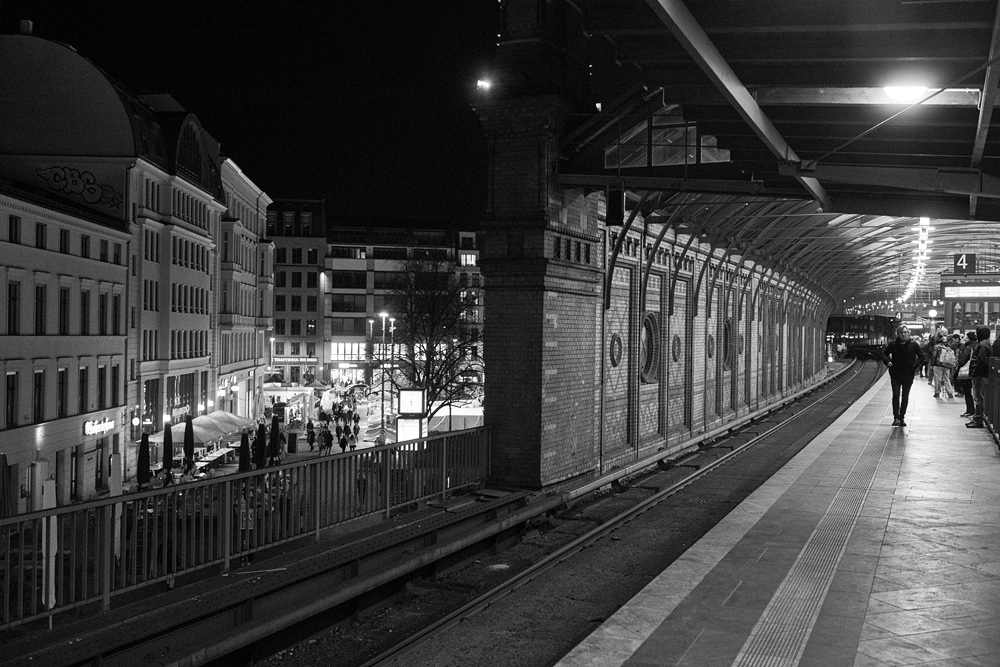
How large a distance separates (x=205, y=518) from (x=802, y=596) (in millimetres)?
5100

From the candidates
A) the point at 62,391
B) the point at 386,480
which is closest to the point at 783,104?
the point at 386,480

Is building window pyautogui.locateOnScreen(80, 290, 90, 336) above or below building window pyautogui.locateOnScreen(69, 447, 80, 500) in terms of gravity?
above

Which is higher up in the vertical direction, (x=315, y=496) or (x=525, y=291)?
(x=525, y=291)

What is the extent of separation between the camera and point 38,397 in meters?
27.9

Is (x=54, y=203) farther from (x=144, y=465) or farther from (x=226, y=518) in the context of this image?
(x=226, y=518)

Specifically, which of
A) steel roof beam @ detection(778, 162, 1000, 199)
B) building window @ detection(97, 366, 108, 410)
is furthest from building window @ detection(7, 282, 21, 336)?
steel roof beam @ detection(778, 162, 1000, 199)

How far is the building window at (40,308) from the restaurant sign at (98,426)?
4258 millimetres

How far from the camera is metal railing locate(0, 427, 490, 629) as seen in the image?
662 centimetres

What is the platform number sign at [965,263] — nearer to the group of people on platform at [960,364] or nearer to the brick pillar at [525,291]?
the group of people on platform at [960,364]

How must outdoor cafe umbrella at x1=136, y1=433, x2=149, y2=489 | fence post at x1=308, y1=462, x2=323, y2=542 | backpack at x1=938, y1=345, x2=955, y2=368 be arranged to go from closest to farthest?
fence post at x1=308, y1=462, x2=323, y2=542 < outdoor cafe umbrella at x1=136, y1=433, x2=149, y2=489 < backpack at x1=938, y1=345, x2=955, y2=368

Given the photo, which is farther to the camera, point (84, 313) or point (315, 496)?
point (84, 313)

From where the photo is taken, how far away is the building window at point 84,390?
102 feet

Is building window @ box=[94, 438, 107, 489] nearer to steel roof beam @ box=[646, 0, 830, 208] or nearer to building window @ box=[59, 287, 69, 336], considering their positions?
building window @ box=[59, 287, 69, 336]

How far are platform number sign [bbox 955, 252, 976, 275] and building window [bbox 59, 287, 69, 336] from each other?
32160 mm
